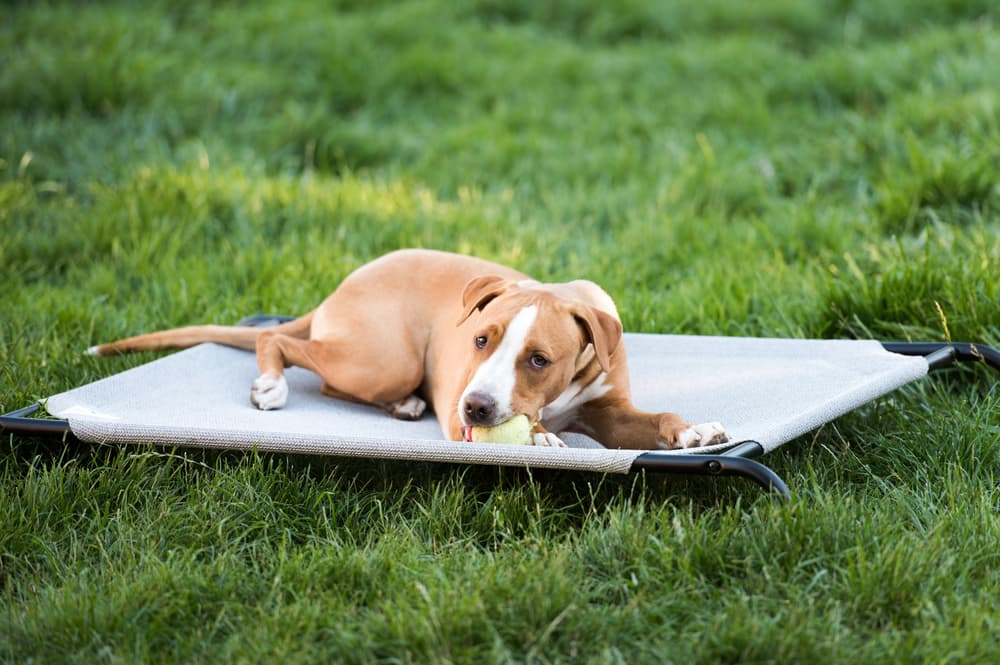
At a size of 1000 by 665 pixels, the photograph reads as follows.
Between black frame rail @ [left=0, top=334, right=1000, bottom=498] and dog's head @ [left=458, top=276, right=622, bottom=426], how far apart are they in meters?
0.39

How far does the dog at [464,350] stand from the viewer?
3.05 m

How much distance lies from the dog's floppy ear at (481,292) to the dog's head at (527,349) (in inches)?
0.7

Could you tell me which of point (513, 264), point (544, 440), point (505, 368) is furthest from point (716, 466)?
point (513, 264)

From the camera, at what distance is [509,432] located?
9.89 ft

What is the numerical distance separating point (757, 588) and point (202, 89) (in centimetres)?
569

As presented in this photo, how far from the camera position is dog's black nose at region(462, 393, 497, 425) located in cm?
296

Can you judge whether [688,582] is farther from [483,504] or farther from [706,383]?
[706,383]

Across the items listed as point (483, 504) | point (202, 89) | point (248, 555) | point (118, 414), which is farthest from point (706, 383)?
point (202, 89)

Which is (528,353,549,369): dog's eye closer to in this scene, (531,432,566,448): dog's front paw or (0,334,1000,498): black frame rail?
(531,432,566,448): dog's front paw

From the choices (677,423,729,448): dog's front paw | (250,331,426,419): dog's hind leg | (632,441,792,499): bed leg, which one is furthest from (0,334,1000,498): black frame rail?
(250,331,426,419): dog's hind leg

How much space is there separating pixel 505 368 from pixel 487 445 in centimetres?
25

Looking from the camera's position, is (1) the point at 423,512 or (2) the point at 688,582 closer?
(2) the point at 688,582

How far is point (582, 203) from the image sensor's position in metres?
6.04

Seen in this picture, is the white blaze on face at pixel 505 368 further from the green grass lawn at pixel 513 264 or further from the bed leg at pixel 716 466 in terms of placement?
the bed leg at pixel 716 466
